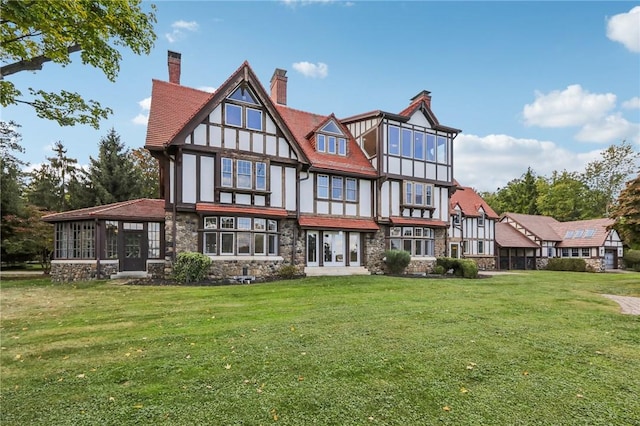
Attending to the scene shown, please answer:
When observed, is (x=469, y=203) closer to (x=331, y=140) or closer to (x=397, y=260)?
(x=397, y=260)

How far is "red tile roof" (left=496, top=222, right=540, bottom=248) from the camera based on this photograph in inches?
1404

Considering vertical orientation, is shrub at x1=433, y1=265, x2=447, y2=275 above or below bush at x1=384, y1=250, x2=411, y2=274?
below

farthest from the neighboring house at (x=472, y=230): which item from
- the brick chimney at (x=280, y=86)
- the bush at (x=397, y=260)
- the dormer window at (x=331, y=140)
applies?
the brick chimney at (x=280, y=86)

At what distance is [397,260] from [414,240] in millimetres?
2718

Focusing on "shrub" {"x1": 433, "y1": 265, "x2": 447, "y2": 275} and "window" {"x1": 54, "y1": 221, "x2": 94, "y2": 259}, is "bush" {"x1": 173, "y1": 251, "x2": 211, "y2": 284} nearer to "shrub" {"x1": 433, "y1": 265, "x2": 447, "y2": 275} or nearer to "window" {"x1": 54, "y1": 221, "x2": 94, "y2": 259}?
"window" {"x1": 54, "y1": 221, "x2": 94, "y2": 259}

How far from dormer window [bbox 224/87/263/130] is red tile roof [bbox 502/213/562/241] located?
107 ft

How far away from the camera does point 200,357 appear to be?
18.3 feet

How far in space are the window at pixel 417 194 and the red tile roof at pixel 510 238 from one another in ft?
53.6

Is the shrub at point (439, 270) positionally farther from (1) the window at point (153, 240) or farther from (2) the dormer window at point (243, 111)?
(1) the window at point (153, 240)

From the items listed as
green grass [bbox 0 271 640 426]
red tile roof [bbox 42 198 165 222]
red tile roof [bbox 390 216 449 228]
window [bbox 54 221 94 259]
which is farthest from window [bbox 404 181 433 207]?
window [bbox 54 221 94 259]

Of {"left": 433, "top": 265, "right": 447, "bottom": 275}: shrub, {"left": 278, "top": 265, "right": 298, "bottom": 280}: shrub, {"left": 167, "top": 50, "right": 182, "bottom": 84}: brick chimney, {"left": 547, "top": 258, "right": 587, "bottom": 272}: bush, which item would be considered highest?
{"left": 167, "top": 50, "right": 182, "bottom": 84}: brick chimney

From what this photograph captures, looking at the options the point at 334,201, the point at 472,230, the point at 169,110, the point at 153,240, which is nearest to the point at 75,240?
the point at 153,240

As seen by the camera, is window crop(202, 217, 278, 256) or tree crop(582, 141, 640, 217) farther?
tree crop(582, 141, 640, 217)

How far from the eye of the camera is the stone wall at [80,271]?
17266mm
